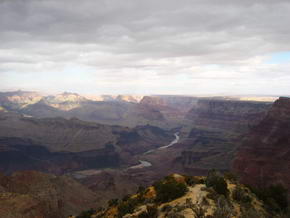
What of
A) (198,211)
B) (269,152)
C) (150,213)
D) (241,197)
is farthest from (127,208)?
(269,152)

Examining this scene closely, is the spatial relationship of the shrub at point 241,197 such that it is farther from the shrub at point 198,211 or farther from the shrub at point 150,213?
the shrub at point 150,213

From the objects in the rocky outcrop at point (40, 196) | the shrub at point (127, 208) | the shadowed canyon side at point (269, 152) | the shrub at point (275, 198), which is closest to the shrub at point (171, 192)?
the shrub at point (127, 208)

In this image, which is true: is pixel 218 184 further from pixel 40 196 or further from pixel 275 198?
pixel 40 196

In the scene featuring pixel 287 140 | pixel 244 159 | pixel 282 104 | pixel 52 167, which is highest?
pixel 282 104

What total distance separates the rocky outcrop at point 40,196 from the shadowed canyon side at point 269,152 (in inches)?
1957

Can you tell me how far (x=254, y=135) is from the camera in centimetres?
11919

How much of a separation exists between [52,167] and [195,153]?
279ft

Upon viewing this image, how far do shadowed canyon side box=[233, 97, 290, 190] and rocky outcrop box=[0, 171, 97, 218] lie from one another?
49711mm

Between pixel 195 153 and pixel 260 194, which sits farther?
pixel 195 153

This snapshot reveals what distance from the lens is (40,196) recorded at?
64.0 meters

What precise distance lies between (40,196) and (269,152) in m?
73.1

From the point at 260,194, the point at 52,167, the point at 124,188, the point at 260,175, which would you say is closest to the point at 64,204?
the point at 124,188

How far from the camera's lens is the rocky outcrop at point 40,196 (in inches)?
2068

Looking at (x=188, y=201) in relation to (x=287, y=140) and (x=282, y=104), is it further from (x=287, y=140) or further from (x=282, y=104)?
(x=282, y=104)
